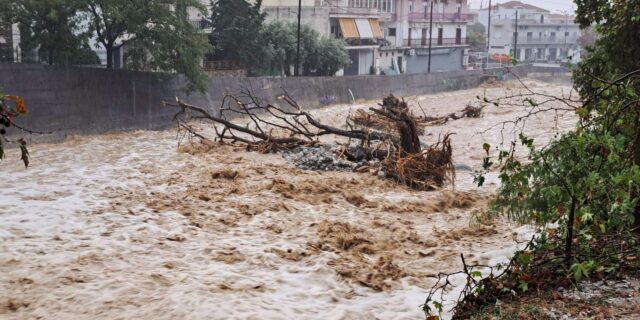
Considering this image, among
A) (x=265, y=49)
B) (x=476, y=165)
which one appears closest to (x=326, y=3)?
(x=265, y=49)

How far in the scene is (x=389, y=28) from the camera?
62000 mm

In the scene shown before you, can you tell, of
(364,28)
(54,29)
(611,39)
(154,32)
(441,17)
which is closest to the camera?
(611,39)

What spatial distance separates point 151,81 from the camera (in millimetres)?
26656

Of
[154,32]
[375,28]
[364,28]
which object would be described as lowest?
[154,32]

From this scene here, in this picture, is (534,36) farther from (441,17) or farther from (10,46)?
(10,46)

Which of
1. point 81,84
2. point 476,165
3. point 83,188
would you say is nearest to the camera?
point 83,188

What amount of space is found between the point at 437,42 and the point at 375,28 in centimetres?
1157

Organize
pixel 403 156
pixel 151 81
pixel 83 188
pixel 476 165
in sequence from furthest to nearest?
pixel 151 81, pixel 476 165, pixel 403 156, pixel 83 188

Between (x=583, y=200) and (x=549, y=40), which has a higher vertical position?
(x=549, y=40)

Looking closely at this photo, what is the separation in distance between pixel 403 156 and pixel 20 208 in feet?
27.8

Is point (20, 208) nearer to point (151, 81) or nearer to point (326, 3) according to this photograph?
point (151, 81)

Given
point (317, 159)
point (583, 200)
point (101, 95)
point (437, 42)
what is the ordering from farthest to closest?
point (437, 42)
point (101, 95)
point (317, 159)
point (583, 200)

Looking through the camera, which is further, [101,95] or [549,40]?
[549,40]

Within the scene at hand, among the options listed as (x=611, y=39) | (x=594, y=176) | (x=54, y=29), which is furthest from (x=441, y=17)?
(x=594, y=176)
